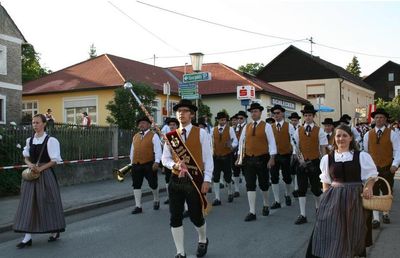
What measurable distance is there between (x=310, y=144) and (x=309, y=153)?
182 mm

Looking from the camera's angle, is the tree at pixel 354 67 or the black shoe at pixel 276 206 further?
the tree at pixel 354 67

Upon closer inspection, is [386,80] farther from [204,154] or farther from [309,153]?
[204,154]

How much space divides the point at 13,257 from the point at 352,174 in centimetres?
453

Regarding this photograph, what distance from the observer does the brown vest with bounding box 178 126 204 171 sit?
21.5 feet

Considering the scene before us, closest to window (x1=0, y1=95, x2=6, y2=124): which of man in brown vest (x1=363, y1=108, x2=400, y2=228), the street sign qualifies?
the street sign

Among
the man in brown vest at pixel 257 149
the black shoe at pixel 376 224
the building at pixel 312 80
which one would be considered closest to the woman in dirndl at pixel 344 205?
the black shoe at pixel 376 224

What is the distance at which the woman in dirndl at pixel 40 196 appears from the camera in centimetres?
750

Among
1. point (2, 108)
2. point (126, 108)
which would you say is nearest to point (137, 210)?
point (126, 108)

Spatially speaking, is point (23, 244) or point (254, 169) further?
point (254, 169)

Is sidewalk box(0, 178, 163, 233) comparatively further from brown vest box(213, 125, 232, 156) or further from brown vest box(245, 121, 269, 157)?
brown vest box(245, 121, 269, 157)

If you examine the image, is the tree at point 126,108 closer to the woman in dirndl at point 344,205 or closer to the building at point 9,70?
the building at point 9,70

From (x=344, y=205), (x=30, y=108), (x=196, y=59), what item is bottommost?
(x=344, y=205)

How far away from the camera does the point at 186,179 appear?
6.41 metres

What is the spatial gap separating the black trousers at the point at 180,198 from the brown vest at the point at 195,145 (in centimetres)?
31
